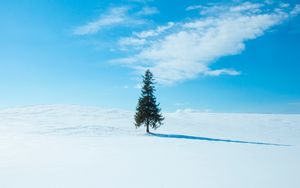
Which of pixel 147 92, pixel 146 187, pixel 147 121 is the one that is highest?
pixel 147 92

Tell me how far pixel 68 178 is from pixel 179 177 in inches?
154

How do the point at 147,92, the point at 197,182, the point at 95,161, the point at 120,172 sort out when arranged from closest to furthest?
the point at 197,182 < the point at 120,172 < the point at 95,161 < the point at 147,92

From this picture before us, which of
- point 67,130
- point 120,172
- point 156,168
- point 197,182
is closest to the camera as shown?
point 197,182

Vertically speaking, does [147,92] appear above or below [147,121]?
above

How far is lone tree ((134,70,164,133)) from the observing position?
120 ft

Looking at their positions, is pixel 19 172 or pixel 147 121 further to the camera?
pixel 147 121

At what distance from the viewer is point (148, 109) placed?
36.9 metres

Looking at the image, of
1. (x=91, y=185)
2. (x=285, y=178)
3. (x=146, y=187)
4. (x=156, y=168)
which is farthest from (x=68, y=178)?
(x=285, y=178)

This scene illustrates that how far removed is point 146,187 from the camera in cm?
837

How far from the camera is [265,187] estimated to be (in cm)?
854

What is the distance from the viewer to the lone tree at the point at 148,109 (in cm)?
3650

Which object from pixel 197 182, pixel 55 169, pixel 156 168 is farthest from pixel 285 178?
pixel 55 169

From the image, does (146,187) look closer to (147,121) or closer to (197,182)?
(197,182)

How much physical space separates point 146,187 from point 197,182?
1841 mm
